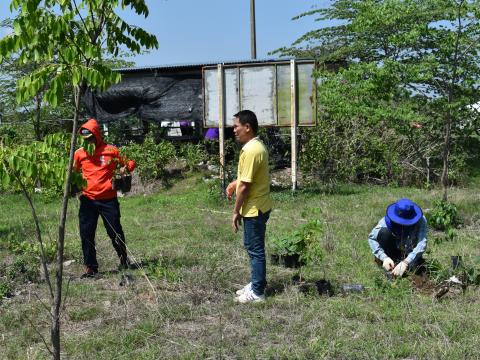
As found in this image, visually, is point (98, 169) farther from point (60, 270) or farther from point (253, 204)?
point (60, 270)

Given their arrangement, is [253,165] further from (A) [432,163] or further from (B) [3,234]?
(A) [432,163]

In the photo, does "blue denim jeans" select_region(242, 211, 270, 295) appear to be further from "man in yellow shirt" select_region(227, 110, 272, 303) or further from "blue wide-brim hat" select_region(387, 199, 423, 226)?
"blue wide-brim hat" select_region(387, 199, 423, 226)

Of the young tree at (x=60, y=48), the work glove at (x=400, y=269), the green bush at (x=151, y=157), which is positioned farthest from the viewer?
the green bush at (x=151, y=157)

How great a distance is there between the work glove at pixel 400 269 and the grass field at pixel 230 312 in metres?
0.20

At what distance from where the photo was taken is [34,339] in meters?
4.59

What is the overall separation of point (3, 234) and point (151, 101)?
7461 millimetres

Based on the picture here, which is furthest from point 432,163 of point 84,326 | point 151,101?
point 84,326

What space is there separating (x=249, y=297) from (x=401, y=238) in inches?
70.6

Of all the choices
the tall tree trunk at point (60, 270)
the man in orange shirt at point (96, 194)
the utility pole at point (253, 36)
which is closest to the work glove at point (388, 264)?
the man in orange shirt at point (96, 194)

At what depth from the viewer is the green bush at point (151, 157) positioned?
1417 cm

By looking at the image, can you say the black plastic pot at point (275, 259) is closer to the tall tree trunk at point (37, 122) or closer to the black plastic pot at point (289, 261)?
the black plastic pot at point (289, 261)

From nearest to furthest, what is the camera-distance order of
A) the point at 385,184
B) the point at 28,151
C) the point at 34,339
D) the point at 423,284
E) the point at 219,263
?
the point at 28,151
the point at 34,339
the point at 423,284
the point at 219,263
the point at 385,184

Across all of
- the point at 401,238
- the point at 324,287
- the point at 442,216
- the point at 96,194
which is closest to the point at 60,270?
the point at 324,287

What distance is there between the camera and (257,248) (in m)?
5.34
